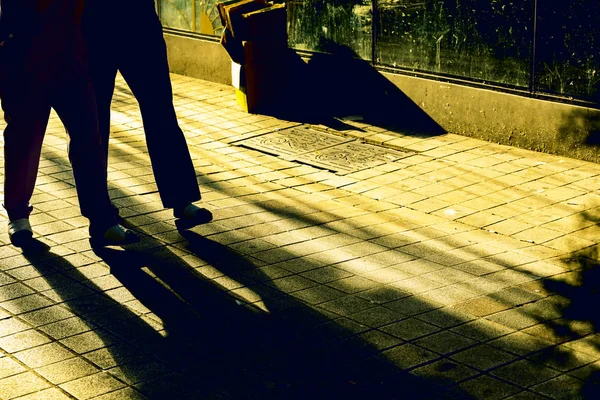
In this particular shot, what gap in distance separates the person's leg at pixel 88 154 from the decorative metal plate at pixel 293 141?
2.68 m

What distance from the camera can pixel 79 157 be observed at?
570cm

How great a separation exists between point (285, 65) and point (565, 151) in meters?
3.41

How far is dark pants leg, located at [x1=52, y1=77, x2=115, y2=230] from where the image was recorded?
18.4ft

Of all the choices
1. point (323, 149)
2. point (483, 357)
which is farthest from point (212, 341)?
point (323, 149)

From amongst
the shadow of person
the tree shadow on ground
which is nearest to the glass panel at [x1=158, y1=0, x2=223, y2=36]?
the shadow of person

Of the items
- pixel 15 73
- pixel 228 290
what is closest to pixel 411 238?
pixel 228 290

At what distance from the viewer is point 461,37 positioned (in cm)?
869

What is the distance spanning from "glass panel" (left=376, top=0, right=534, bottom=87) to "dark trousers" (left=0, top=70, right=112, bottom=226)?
4138 mm

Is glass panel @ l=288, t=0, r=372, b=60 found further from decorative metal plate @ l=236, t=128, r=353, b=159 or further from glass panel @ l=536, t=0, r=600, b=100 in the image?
glass panel @ l=536, t=0, r=600, b=100


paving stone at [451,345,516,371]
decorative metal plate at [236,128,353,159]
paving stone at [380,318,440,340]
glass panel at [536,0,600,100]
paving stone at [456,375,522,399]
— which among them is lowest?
paving stone at [380,318,440,340]

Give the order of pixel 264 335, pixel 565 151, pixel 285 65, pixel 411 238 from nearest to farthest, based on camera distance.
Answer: pixel 264 335
pixel 411 238
pixel 565 151
pixel 285 65

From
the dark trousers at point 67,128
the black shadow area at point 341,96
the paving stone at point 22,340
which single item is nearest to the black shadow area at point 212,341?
the paving stone at point 22,340

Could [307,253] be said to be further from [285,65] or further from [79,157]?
[285,65]

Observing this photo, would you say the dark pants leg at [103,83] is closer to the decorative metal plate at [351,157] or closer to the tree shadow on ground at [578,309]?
the decorative metal plate at [351,157]
